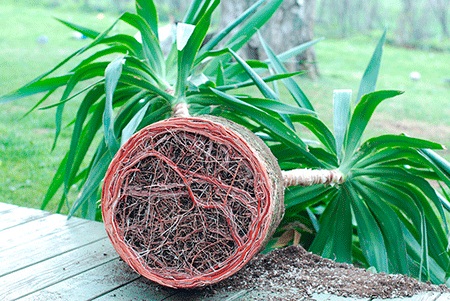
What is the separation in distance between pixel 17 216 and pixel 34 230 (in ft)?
0.75

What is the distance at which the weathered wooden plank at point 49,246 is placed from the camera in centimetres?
245

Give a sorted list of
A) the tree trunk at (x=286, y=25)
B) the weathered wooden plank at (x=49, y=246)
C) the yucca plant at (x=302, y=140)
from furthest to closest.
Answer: the tree trunk at (x=286, y=25), the yucca plant at (x=302, y=140), the weathered wooden plank at (x=49, y=246)

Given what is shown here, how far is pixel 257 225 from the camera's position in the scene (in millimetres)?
2148

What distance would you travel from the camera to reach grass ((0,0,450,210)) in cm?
538

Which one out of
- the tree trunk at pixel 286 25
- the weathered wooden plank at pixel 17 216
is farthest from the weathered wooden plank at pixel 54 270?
the tree trunk at pixel 286 25

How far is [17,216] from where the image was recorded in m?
2.99

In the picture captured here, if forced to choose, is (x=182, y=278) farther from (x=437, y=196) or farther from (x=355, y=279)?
(x=437, y=196)

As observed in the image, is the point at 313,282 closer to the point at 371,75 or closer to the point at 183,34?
the point at 183,34

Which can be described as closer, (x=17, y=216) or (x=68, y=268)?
(x=68, y=268)

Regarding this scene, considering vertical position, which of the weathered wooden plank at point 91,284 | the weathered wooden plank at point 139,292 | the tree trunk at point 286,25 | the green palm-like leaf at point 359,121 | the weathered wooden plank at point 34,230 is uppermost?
the green palm-like leaf at point 359,121

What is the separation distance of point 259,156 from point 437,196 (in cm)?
114

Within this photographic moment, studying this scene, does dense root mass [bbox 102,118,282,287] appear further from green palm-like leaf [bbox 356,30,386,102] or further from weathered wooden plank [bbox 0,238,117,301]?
green palm-like leaf [bbox 356,30,386,102]

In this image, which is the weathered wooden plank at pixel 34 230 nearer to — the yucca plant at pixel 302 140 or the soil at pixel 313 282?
the yucca plant at pixel 302 140

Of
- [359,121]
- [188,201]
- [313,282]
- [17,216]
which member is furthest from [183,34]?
[17,216]
